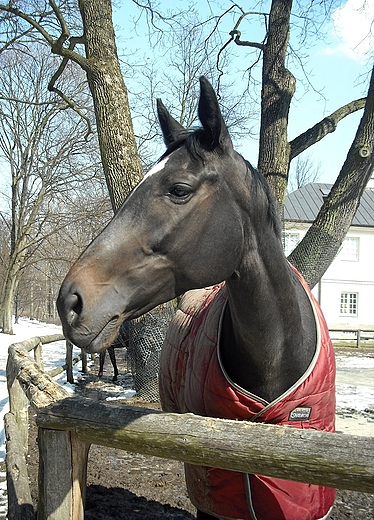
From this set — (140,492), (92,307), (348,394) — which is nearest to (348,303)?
(348,394)

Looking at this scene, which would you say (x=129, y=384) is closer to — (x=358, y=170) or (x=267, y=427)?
(x=358, y=170)

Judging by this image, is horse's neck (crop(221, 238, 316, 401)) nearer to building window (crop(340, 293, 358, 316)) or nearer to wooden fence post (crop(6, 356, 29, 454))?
wooden fence post (crop(6, 356, 29, 454))

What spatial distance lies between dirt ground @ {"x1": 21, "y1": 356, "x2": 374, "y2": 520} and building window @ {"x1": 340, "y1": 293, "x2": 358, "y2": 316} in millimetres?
23360

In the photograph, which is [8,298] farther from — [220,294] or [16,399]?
[220,294]

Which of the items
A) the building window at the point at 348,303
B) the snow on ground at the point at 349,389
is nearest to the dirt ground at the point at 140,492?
the snow on ground at the point at 349,389

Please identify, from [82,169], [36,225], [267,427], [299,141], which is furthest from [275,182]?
[36,225]

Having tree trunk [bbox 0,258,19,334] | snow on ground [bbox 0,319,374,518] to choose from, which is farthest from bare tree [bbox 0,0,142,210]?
tree trunk [bbox 0,258,19,334]

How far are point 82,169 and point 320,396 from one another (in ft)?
56.8

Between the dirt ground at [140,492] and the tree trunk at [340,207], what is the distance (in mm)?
2716

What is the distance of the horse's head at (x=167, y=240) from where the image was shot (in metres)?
1.55

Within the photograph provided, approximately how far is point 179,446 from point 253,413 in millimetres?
496

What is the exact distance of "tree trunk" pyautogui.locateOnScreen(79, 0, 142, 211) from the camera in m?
6.51

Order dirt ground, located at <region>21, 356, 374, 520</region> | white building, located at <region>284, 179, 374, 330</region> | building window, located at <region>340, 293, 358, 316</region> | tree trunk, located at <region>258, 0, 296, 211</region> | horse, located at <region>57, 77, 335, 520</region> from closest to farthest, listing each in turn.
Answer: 1. horse, located at <region>57, 77, 335, 520</region>
2. dirt ground, located at <region>21, 356, 374, 520</region>
3. tree trunk, located at <region>258, 0, 296, 211</region>
4. white building, located at <region>284, 179, 374, 330</region>
5. building window, located at <region>340, 293, 358, 316</region>

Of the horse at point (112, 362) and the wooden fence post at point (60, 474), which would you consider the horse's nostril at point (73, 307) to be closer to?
the wooden fence post at point (60, 474)
